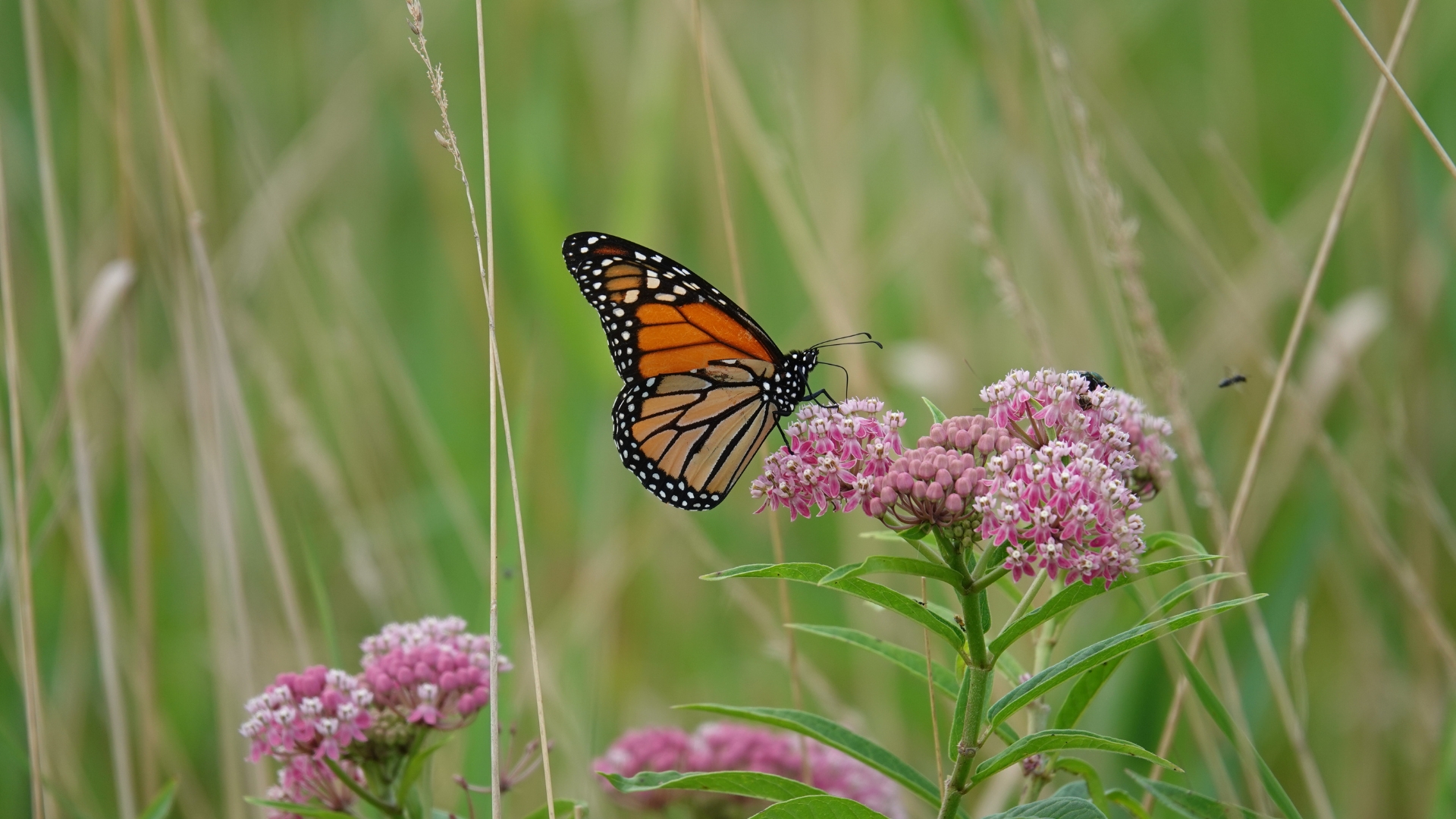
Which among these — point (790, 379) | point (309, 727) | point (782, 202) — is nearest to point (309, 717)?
point (309, 727)

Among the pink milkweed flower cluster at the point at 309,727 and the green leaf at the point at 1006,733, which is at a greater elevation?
the pink milkweed flower cluster at the point at 309,727

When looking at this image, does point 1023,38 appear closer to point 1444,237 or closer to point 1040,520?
point 1444,237

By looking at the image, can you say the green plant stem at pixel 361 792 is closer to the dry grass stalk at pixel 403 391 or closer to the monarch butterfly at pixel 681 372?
the monarch butterfly at pixel 681 372

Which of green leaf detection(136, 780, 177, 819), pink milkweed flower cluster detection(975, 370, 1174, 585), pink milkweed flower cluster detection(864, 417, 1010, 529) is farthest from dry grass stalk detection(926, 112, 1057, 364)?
green leaf detection(136, 780, 177, 819)

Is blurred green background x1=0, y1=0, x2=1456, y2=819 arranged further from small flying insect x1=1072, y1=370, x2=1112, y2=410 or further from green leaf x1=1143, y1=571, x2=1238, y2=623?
green leaf x1=1143, y1=571, x2=1238, y2=623

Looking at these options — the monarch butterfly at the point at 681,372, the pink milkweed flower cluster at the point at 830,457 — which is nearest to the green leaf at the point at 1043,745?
the pink milkweed flower cluster at the point at 830,457

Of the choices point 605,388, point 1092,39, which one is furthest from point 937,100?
point 605,388

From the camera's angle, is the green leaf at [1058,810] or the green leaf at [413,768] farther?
the green leaf at [413,768]
